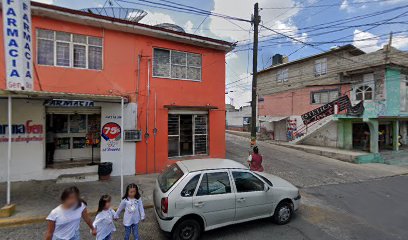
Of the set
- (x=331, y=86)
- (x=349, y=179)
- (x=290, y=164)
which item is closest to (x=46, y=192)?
(x=290, y=164)

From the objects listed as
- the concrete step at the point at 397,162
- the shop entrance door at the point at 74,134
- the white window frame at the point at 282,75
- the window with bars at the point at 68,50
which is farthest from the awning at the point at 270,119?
the window with bars at the point at 68,50

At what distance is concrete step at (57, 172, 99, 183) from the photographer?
7.65m

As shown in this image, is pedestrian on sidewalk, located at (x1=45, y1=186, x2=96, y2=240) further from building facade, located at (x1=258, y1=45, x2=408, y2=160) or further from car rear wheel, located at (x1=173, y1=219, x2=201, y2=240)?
building facade, located at (x1=258, y1=45, x2=408, y2=160)

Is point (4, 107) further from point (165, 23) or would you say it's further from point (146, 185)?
point (165, 23)

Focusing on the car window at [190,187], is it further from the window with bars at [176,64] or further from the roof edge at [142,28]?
the roof edge at [142,28]

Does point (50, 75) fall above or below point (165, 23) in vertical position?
below

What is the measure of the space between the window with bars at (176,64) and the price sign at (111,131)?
2.78 m

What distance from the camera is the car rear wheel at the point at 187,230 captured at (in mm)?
4175

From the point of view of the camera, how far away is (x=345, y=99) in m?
15.5

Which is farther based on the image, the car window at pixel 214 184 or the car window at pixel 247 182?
the car window at pixel 247 182

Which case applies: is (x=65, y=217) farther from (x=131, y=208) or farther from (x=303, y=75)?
(x=303, y=75)

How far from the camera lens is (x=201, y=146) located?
10.6m

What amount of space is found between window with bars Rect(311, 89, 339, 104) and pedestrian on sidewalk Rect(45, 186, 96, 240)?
760 inches

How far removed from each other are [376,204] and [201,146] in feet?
22.9
